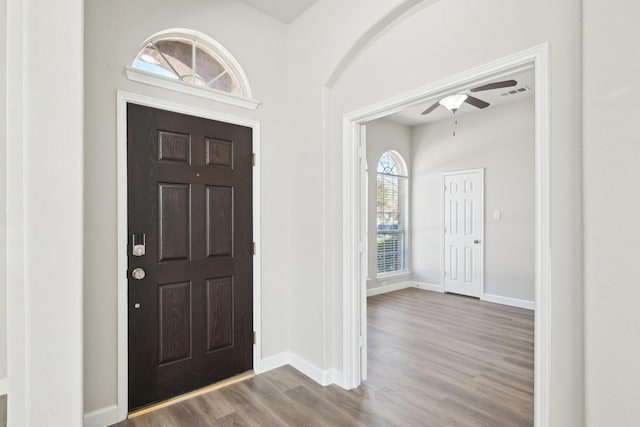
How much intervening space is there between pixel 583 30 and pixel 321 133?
182 cm

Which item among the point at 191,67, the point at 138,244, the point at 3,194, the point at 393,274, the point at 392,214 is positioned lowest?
the point at 393,274

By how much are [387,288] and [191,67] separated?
4908mm

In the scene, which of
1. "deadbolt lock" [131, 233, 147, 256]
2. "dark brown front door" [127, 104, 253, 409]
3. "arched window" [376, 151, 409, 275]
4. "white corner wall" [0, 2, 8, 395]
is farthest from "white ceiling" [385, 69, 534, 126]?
"white corner wall" [0, 2, 8, 395]

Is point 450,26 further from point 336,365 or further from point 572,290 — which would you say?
point 336,365

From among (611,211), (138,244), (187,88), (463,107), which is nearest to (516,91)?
(463,107)

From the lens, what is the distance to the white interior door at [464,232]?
5.59 metres

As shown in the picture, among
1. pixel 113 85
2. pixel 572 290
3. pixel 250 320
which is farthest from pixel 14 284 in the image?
pixel 572 290

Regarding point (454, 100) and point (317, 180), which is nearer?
point (317, 180)

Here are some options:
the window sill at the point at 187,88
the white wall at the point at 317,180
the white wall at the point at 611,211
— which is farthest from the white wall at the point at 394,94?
the window sill at the point at 187,88

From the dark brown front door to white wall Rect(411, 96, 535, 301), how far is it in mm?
4307

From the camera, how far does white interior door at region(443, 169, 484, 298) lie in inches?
220

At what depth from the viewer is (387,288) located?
6.10 metres

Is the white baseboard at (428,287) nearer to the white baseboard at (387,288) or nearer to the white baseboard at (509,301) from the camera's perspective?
the white baseboard at (387,288)

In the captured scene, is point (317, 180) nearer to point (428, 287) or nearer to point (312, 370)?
point (312, 370)
